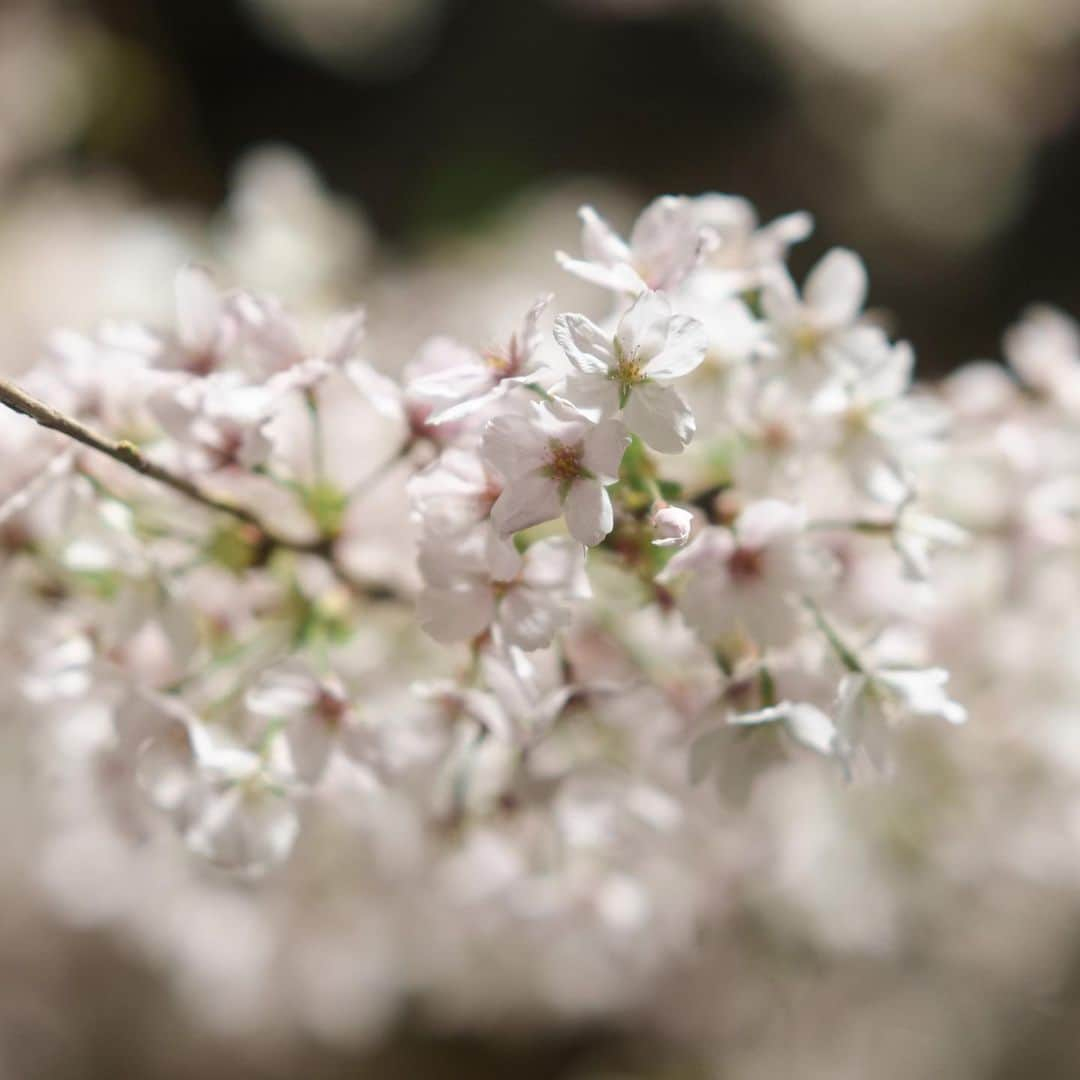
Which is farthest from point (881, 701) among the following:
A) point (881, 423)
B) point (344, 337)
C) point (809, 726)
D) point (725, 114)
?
point (725, 114)

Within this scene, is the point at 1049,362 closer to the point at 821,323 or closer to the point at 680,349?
the point at 821,323

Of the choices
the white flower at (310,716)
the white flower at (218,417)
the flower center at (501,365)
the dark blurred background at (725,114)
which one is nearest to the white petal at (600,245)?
the flower center at (501,365)

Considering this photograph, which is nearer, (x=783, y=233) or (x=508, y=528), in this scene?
(x=508, y=528)

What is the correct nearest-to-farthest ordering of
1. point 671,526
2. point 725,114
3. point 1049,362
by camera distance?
point 671,526, point 1049,362, point 725,114

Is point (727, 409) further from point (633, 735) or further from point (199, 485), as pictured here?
point (199, 485)

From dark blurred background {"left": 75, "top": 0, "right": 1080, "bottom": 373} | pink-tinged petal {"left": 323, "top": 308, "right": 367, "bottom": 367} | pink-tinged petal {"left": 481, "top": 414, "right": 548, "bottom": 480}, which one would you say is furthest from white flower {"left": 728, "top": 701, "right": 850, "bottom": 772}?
dark blurred background {"left": 75, "top": 0, "right": 1080, "bottom": 373}

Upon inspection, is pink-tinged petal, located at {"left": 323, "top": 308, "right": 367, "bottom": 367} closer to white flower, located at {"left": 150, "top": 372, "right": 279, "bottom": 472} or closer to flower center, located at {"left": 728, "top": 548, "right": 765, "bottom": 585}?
white flower, located at {"left": 150, "top": 372, "right": 279, "bottom": 472}
